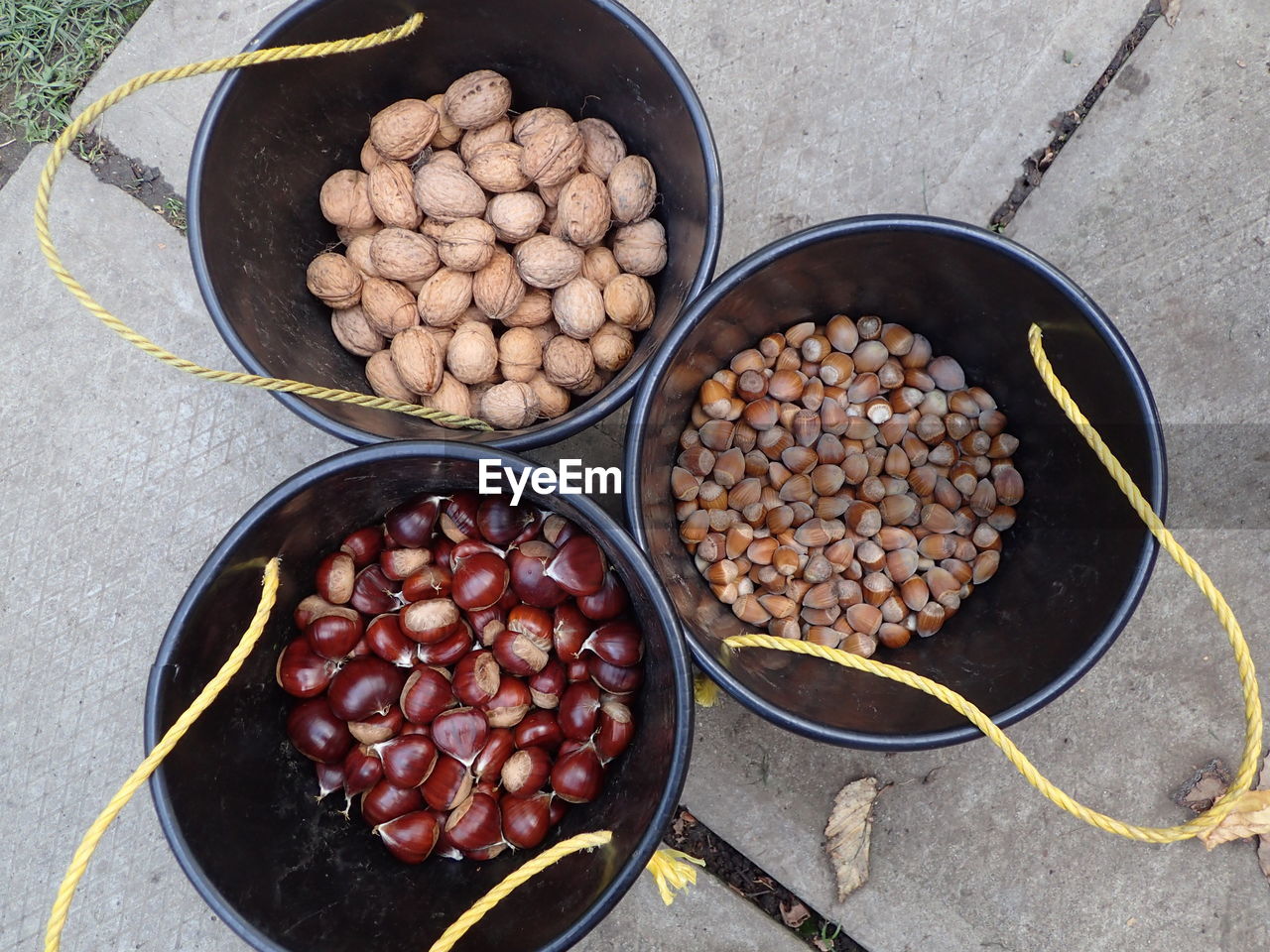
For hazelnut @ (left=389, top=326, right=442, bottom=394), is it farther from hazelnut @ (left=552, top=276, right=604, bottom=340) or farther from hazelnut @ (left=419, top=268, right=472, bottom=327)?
hazelnut @ (left=552, top=276, right=604, bottom=340)

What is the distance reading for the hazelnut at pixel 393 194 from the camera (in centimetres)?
159

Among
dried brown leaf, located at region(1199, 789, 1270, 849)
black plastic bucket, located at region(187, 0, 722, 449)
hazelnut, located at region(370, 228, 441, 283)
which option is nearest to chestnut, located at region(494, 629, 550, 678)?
black plastic bucket, located at region(187, 0, 722, 449)

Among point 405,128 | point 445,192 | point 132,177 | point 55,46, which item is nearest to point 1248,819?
point 445,192

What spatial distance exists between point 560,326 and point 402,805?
0.87 metres

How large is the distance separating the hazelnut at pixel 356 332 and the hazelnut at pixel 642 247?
0.48 meters

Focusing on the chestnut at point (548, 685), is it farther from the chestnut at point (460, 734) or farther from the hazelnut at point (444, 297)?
the hazelnut at point (444, 297)

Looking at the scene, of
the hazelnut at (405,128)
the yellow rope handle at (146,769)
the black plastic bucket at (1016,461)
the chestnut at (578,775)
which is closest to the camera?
the yellow rope handle at (146,769)

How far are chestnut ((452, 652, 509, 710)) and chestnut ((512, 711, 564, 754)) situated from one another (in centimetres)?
3

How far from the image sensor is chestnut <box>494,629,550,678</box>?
150 centimetres

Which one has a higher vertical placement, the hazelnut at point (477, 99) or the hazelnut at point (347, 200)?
the hazelnut at point (477, 99)

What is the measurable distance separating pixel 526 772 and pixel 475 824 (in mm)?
116

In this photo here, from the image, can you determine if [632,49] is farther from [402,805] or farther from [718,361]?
[402,805]

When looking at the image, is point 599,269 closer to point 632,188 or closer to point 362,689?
point 632,188

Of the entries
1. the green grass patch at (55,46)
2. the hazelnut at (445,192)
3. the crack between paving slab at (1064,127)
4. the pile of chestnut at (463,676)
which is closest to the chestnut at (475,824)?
the pile of chestnut at (463,676)
